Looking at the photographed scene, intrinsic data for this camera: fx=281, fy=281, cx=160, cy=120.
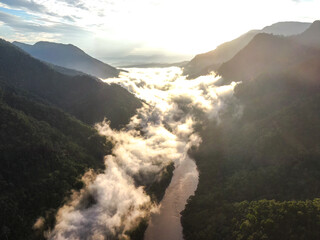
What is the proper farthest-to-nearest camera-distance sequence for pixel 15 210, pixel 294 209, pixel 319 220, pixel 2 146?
pixel 2 146 < pixel 15 210 < pixel 294 209 < pixel 319 220

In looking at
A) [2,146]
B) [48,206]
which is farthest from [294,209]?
[2,146]

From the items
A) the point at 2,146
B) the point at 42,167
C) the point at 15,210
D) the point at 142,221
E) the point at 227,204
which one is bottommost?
the point at 142,221

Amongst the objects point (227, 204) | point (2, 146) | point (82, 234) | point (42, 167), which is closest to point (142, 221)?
point (82, 234)

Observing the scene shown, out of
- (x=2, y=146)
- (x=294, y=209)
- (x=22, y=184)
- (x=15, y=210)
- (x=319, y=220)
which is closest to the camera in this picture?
(x=319, y=220)

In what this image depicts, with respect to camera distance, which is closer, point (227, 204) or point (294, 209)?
point (294, 209)

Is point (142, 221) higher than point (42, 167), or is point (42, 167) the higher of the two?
point (42, 167)

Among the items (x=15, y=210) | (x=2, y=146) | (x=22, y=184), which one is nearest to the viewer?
(x=15, y=210)

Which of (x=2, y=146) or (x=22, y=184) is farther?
(x=2, y=146)

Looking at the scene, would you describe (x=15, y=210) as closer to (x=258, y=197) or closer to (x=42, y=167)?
(x=42, y=167)

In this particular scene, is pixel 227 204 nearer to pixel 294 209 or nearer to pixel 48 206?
pixel 294 209
